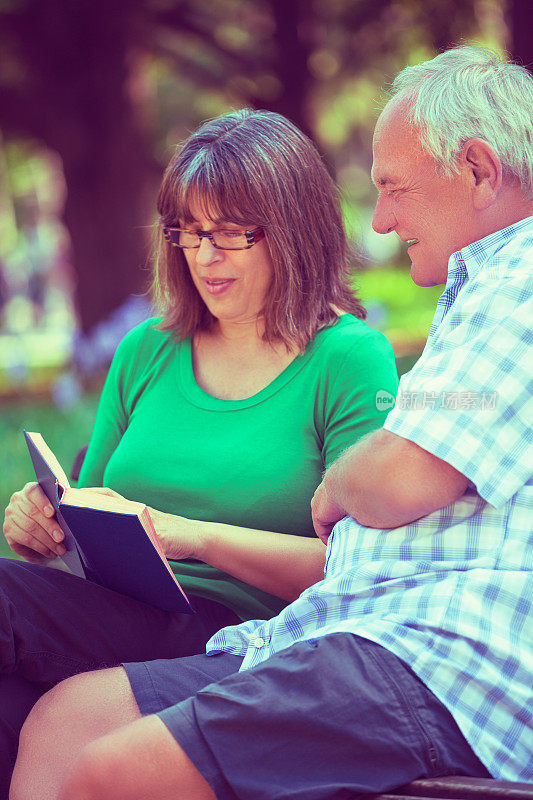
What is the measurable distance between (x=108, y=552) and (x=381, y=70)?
28.0 feet

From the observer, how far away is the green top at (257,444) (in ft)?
7.91

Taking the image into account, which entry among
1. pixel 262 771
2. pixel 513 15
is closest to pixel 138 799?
pixel 262 771

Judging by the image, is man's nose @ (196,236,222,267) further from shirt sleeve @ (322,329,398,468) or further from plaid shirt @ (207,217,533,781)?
plaid shirt @ (207,217,533,781)

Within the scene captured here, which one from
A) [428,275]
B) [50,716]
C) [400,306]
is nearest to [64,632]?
[50,716]

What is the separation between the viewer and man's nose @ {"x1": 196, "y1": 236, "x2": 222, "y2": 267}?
102 inches

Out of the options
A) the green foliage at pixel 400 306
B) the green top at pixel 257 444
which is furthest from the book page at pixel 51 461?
the green foliage at pixel 400 306

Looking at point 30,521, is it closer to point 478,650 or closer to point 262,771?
point 262,771

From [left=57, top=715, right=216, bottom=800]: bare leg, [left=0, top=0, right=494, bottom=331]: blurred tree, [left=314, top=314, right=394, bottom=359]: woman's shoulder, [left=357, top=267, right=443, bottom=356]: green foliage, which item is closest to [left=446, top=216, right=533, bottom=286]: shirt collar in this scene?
[left=314, top=314, right=394, bottom=359]: woman's shoulder

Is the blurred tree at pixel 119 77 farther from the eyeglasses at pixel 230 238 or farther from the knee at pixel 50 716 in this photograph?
the knee at pixel 50 716

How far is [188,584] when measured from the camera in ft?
7.97

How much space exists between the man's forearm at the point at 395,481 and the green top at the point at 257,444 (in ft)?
1.86

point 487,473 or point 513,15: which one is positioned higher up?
point 513,15

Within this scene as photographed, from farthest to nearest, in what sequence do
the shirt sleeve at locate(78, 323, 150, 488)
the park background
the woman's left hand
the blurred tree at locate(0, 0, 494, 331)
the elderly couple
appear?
1. the blurred tree at locate(0, 0, 494, 331)
2. the park background
3. the shirt sleeve at locate(78, 323, 150, 488)
4. the woman's left hand
5. the elderly couple

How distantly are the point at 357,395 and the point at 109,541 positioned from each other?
28.4 inches
